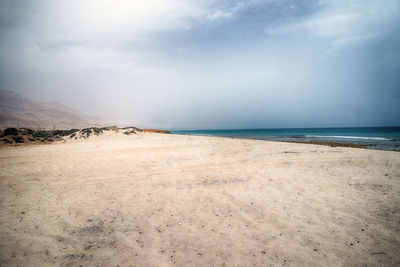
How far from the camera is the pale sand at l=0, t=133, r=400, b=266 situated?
3012mm

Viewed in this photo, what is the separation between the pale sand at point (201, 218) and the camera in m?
3.01

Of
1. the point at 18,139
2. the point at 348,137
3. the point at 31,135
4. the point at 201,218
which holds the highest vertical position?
the point at 31,135

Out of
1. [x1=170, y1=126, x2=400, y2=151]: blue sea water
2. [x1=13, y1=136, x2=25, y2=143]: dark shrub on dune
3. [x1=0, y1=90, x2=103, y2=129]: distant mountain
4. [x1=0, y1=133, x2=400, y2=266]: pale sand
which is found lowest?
[x1=0, y1=133, x2=400, y2=266]: pale sand

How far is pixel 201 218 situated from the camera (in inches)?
163

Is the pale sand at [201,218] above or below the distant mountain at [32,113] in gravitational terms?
below

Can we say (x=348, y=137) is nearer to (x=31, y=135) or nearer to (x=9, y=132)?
(x=31, y=135)

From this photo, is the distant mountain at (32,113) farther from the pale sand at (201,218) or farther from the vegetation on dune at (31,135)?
the pale sand at (201,218)

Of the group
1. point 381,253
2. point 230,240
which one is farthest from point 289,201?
point 230,240

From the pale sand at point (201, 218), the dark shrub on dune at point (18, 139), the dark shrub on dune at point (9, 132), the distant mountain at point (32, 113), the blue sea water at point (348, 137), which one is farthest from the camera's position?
the distant mountain at point (32, 113)

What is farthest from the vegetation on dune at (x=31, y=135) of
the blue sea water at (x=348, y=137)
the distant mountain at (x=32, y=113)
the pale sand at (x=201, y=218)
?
the distant mountain at (x=32, y=113)

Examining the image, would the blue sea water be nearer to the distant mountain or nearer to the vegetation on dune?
the vegetation on dune

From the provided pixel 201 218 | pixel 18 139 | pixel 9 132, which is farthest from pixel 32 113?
pixel 201 218

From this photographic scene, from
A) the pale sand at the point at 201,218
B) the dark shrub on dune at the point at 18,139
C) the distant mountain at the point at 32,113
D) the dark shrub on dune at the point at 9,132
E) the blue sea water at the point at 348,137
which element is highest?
the distant mountain at the point at 32,113

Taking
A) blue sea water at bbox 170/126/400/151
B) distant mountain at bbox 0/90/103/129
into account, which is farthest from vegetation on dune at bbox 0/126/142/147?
distant mountain at bbox 0/90/103/129
